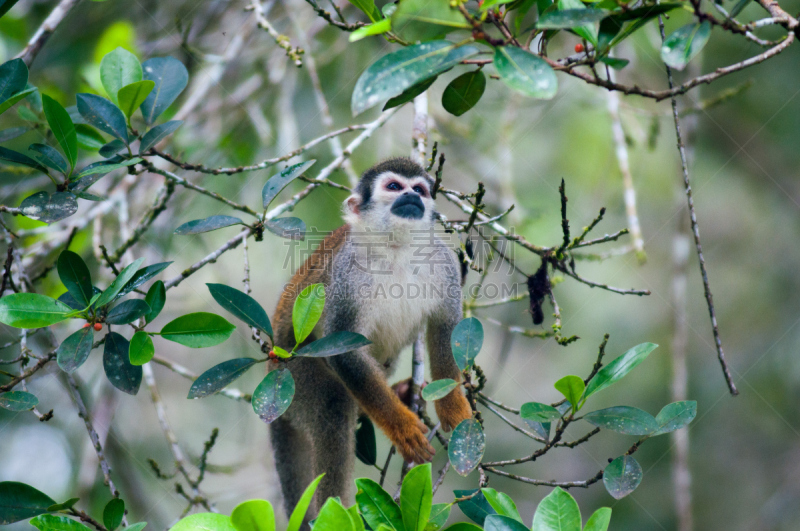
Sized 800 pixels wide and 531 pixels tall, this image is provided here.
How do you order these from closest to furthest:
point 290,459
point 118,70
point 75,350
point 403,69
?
point 403,69, point 75,350, point 118,70, point 290,459

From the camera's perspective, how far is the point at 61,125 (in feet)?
6.06

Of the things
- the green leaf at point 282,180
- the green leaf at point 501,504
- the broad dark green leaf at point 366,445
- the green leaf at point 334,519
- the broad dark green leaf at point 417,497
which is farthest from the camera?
the broad dark green leaf at point 366,445

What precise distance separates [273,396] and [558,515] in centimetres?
87

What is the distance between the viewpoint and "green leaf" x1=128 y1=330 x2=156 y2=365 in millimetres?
1676

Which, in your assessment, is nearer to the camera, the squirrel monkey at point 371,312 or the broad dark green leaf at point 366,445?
the squirrel monkey at point 371,312

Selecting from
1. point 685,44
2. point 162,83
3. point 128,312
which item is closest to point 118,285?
point 128,312

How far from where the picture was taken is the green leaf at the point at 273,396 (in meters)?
1.66

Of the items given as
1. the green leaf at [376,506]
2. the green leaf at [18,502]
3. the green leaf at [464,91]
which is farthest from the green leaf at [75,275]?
the green leaf at [464,91]

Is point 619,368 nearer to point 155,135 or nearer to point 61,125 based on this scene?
point 155,135

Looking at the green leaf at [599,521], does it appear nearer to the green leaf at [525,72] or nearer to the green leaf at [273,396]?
the green leaf at [273,396]

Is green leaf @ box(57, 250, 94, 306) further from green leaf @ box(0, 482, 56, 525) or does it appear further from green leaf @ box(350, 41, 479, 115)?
green leaf @ box(350, 41, 479, 115)

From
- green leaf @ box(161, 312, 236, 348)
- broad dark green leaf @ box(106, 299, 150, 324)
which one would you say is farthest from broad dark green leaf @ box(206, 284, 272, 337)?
broad dark green leaf @ box(106, 299, 150, 324)

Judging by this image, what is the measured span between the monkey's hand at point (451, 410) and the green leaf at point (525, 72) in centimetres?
157

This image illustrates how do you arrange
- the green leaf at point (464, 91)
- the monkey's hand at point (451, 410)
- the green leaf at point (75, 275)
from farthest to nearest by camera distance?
the monkey's hand at point (451, 410) → the green leaf at point (464, 91) → the green leaf at point (75, 275)
